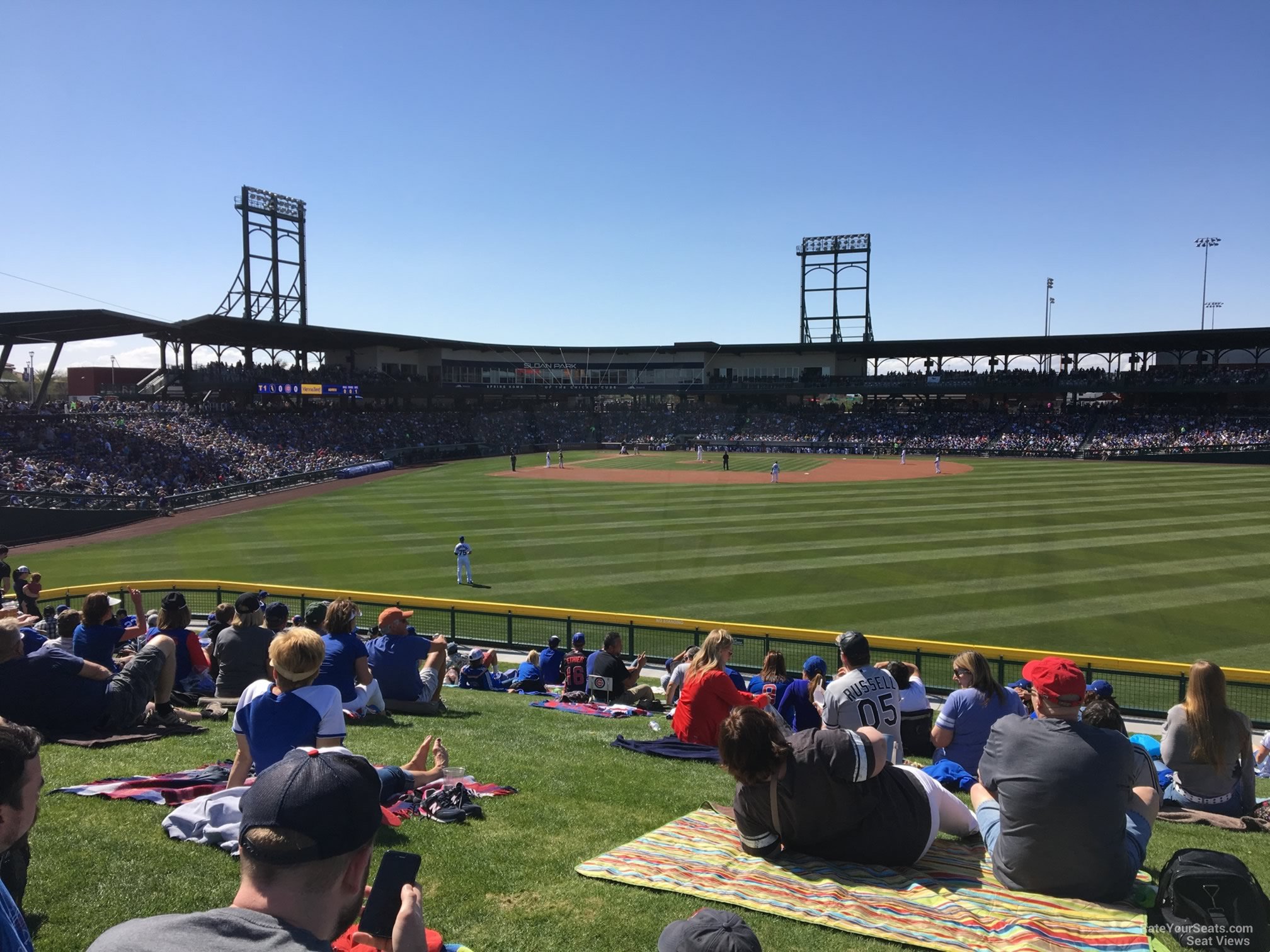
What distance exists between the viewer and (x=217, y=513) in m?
41.3

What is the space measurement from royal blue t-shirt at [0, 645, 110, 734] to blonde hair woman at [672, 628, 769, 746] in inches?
198

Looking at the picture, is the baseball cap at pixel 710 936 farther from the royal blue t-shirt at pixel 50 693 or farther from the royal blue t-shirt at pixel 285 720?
the royal blue t-shirt at pixel 50 693

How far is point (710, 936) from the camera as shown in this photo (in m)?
3.06

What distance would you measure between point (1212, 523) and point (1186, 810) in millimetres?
31055

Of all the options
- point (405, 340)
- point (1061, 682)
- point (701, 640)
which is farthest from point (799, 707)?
point (405, 340)

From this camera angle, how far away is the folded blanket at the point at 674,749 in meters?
8.41

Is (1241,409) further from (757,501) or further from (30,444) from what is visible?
(30,444)

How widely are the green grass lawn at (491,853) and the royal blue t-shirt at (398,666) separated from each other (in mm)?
2246

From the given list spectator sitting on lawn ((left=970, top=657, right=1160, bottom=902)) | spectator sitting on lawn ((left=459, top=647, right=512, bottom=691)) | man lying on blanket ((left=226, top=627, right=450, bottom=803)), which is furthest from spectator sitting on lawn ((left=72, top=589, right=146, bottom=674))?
spectator sitting on lawn ((left=970, top=657, right=1160, bottom=902))

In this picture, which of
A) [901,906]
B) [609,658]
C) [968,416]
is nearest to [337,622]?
[609,658]

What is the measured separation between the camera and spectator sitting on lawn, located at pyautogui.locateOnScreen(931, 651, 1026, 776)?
24.9ft

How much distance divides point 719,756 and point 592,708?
556 centimetres

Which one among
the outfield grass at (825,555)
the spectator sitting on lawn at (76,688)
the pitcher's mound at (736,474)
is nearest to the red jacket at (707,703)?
the spectator sitting on lawn at (76,688)

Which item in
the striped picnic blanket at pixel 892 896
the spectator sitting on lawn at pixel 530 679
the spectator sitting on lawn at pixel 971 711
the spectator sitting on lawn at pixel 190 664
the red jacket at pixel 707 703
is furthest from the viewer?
the spectator sitting on lawn at pixel 530 679
